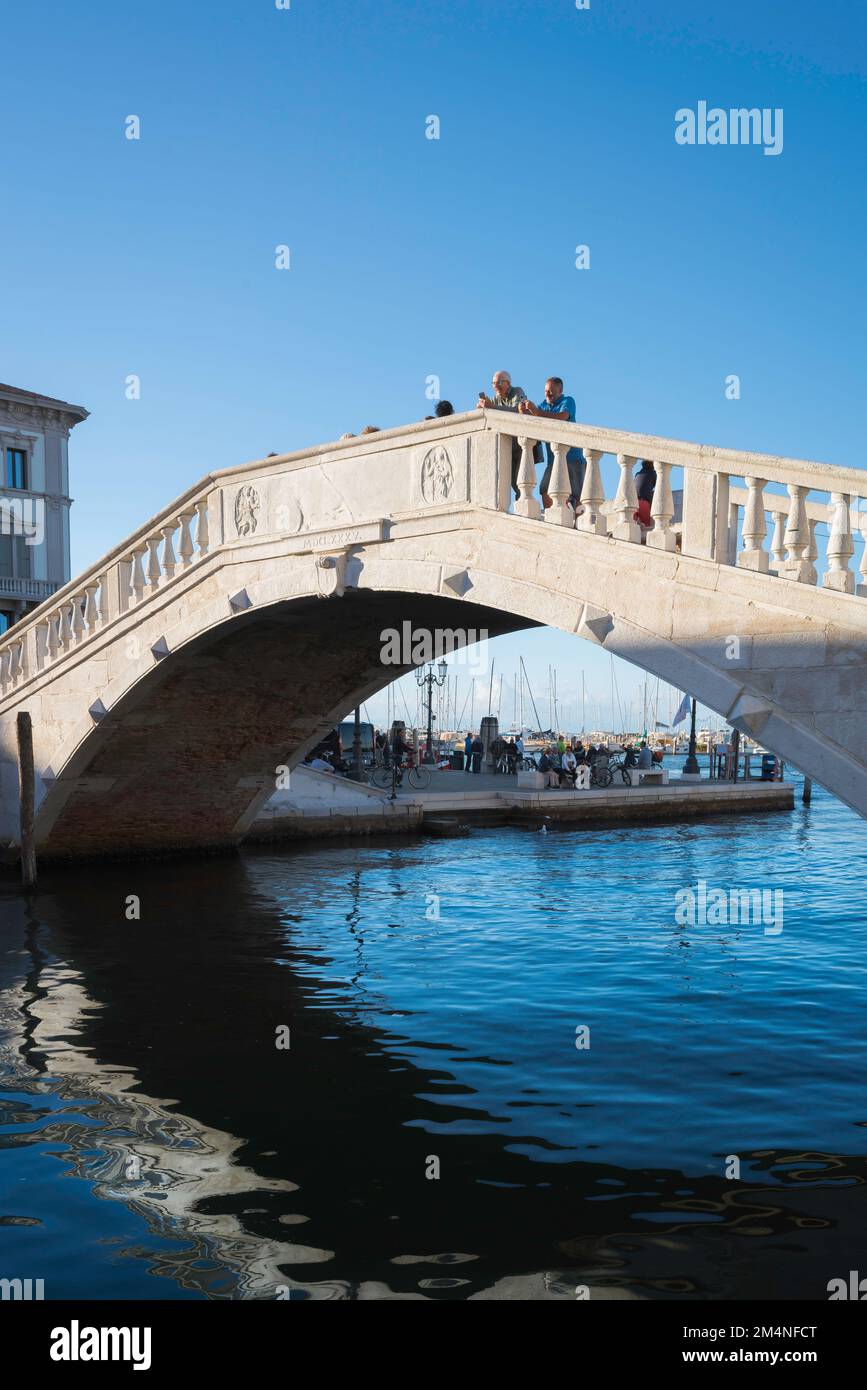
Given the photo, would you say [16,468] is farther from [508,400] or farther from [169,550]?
[508,400]

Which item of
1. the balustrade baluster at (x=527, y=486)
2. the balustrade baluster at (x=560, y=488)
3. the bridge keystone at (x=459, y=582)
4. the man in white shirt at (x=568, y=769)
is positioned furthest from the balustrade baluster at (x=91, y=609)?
the man in white shirt at (x=568, y=769)

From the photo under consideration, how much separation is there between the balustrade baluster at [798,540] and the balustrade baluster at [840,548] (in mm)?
157

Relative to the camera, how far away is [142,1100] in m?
6.79

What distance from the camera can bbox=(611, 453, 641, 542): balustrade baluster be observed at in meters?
7.32

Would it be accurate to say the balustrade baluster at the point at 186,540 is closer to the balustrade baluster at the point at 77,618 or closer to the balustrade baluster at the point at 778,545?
the balustrade baluster at the point at 77,618

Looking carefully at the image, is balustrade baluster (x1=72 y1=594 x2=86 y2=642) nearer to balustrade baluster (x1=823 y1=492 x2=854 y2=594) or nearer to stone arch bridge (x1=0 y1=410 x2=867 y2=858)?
stone arch bridge (x1=0 y1=410 x2=867 y2=858)

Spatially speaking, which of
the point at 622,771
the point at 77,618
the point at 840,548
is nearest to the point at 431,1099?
the point at 840,548

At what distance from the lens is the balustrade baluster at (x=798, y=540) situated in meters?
6.31

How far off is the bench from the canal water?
1418 cm

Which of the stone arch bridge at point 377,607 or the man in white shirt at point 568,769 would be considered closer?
the stone arch bridge at point 377,607
